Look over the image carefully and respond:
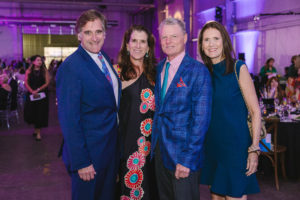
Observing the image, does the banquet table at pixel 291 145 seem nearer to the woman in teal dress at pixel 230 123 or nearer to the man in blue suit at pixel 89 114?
the woman in teal dress at pixel 230 123

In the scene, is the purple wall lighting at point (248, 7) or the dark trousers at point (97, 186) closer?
the dark trousers at point (97, 186)

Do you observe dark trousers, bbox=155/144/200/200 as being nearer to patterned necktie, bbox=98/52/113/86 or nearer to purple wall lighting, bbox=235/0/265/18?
patterned necktie, bbox=98/52/113/86

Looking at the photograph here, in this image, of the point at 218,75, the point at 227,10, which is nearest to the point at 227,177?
the point at 218,75

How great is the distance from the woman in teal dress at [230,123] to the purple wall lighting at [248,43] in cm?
862

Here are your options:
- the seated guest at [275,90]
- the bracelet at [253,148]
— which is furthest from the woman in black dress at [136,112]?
the seated guest at [275,90]

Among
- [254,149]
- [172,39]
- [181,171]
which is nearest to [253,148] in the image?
[254,149]

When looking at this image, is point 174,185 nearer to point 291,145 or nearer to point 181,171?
point 181,171

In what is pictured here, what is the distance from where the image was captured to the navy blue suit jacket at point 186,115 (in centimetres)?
171

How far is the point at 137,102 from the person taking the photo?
2.15 m

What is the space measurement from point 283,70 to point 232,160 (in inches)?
324

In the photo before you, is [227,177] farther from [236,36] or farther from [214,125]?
[236,36]

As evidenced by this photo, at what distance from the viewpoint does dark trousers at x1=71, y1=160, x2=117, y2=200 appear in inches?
70.7

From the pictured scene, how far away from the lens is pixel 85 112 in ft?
5.68

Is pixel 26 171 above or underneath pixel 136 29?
underneath
